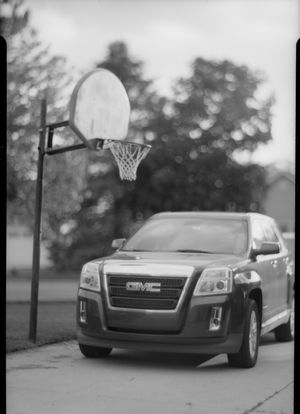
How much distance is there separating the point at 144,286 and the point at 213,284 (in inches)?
29.8

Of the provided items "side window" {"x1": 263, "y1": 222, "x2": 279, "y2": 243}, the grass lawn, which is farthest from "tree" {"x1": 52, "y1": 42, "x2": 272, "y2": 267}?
"side window" {"x1": 263, "y1": 222, "x2": 279, "y2": 243}

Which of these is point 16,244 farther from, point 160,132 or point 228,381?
point 228,381

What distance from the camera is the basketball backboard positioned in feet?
36.4

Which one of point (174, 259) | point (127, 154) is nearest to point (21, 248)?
point (127, 154)

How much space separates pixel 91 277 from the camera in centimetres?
937

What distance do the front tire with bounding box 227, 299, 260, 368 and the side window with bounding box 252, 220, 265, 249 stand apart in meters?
1.08

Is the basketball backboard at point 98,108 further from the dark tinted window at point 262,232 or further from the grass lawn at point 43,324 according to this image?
the grass lawn at point 43,324

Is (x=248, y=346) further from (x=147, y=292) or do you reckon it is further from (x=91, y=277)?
(x=91, y=277)

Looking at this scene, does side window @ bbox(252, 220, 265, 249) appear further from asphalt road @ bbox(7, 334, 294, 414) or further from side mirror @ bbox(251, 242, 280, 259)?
asphalt road @ bbox(7, 334, 294, 414)

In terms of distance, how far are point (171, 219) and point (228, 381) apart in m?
2.92

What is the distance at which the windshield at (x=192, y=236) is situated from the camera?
996cm

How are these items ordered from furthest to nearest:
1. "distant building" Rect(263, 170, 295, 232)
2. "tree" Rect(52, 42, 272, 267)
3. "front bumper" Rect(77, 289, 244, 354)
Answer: "distant building" Rect(263, 170, 295, 232) < "tree" Rect(52, 42, 272, 267) < "front bumper" Rect(77, 289, 244, 354)

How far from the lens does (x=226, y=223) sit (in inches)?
408
